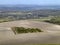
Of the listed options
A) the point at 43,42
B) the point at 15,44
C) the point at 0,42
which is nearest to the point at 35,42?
the point at 43,42

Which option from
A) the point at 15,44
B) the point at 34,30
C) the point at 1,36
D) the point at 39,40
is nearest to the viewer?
the point at 15,44

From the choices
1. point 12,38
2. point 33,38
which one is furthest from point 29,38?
point 12,38

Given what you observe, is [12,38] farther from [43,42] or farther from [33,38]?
[43,42]

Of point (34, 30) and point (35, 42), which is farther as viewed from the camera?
point (34, 30)

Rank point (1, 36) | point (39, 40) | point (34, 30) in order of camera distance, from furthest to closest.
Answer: point (34, 30) < point (1, 36) < point (39, 40)

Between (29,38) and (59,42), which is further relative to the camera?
(29,38)

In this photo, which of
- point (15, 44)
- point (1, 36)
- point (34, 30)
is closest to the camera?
point (15, 44)

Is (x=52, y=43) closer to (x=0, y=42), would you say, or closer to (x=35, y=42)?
(x=35, y=42)

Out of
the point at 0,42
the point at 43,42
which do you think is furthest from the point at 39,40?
the point at 0,42
